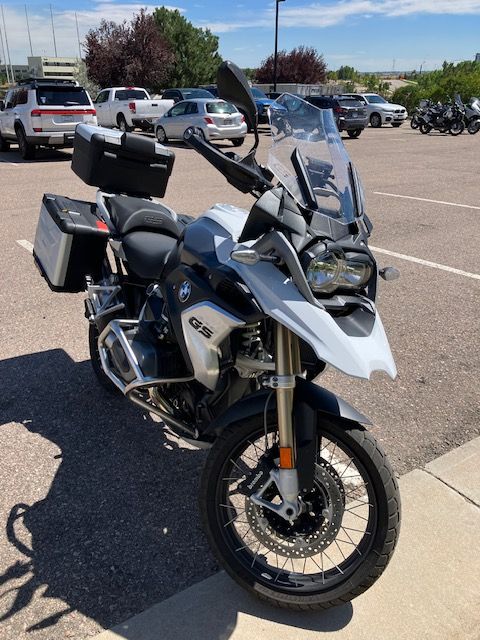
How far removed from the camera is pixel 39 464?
2.92 metres

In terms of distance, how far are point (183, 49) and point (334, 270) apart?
149 ft

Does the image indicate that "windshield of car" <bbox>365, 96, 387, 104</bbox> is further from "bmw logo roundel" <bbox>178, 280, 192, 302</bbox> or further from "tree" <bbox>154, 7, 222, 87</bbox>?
"bmw logo roundel" <bbox>178, 280, 192, 302</bbox>

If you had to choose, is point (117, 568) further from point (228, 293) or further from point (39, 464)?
point (228, 293)

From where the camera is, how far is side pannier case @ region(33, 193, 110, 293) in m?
3.21

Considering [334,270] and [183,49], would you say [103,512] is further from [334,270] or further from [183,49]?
[183,49]

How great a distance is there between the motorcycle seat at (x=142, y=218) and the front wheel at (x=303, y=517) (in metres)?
1.38

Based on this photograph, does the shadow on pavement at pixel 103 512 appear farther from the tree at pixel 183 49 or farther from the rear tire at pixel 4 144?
the tree at pixel 183 49

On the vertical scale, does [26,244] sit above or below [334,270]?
below

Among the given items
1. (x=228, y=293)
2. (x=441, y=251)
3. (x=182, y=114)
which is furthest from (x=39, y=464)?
(x=182, y=114)

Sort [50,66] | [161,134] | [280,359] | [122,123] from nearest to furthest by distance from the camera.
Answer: [280,359] → [161,134] → [122,123] → [50,66]

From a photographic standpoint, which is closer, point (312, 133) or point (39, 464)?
point (312, 133)

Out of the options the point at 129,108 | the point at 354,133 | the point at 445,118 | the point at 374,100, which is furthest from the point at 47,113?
the point at 374,100

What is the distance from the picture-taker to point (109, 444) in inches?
121

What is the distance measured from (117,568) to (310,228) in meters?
1.57
